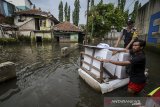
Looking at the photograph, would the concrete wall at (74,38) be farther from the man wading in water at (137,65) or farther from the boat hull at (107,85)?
the man wading in water at (137,65)

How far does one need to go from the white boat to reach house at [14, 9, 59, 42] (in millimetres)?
27610

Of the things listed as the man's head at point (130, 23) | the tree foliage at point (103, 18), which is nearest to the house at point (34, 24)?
the tree foliage at point (103, 18)

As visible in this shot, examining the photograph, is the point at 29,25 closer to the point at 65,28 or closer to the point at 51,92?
the point at 65,28

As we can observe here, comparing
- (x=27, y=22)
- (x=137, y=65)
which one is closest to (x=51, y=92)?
(x=137, y=65)

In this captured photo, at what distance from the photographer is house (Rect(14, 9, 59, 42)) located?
31453 mm

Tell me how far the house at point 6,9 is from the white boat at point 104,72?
103 ft

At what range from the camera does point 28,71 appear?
8875 millimetres

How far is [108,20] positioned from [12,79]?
84.9 ft

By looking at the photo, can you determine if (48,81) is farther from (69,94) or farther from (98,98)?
(98,98)

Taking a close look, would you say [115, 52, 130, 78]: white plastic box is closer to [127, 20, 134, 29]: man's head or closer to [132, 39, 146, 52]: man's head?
[127, 20, 134, 29]: man's head

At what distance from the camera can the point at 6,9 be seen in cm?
3281

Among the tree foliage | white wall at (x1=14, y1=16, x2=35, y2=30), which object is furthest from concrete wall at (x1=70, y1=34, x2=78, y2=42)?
white wall at (x1=14, y1=16, x2=35, y2=30)

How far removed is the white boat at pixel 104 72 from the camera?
17.9 feet

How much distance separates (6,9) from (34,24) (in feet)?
24.1
